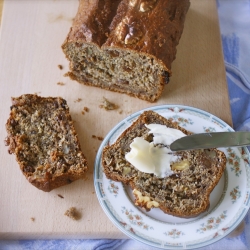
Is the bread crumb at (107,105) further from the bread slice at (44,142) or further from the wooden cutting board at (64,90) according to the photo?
the bread slice at (44,142)

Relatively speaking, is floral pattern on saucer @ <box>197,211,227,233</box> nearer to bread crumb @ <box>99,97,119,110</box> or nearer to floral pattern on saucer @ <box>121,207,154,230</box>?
floral pattern on saucer @ <box>121,207,154,230</box>

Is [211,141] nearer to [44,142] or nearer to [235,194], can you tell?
[235,194]

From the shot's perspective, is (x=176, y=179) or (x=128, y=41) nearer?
(x=176, y=179)

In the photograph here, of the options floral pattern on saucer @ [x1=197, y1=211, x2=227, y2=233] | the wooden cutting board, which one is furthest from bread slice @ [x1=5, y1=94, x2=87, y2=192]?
floral pattern on saucer @ [x1=197, y1=211, x2=227, y2=233]

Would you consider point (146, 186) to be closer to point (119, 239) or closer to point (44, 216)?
point (119, 239)

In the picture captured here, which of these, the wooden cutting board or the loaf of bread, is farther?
the loaf of bread

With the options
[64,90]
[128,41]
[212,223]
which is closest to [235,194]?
[212,223]
